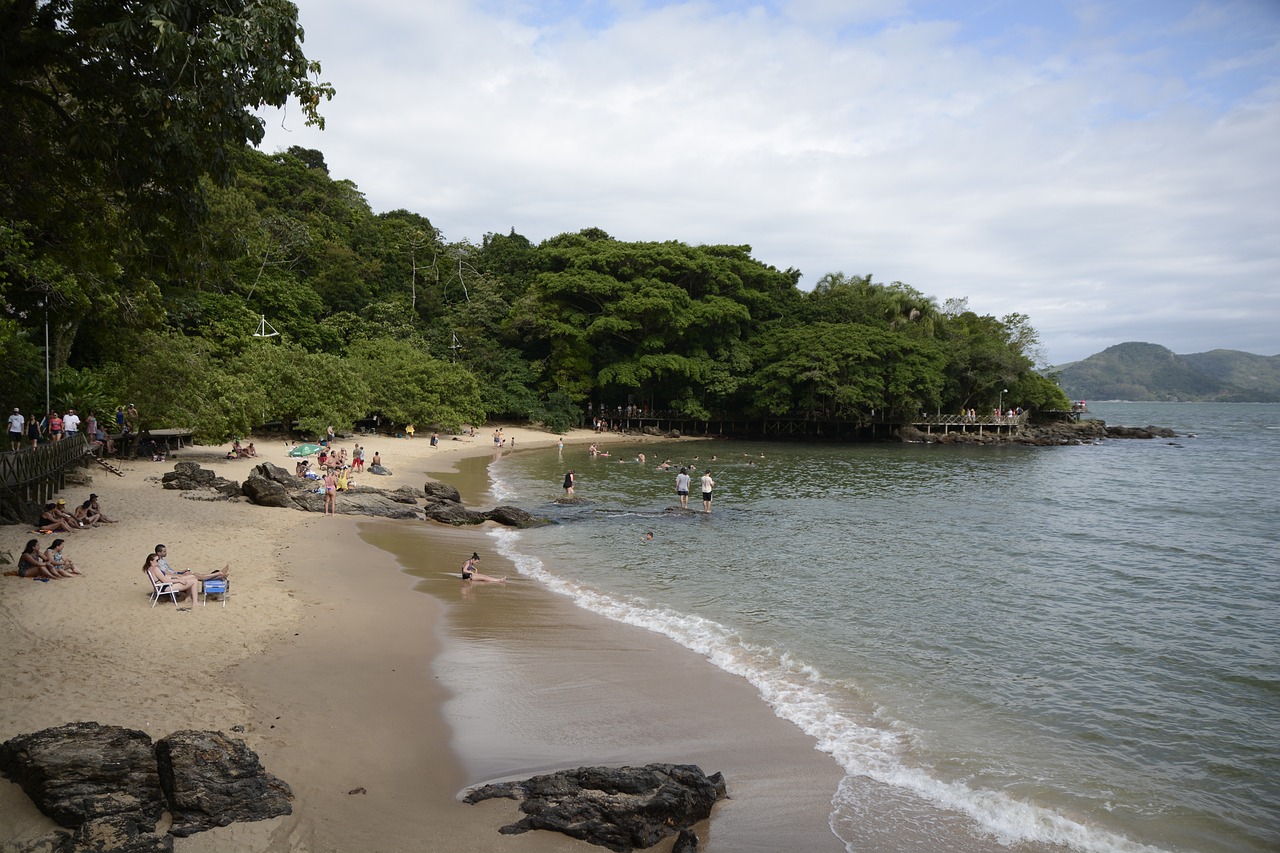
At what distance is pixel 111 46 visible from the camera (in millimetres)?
6617

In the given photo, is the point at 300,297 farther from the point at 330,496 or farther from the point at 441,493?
the point at 330,496

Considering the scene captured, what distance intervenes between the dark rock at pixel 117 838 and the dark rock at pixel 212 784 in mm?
224

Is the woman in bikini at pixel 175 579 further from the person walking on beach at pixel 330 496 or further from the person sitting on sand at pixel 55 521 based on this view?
the person walking on beach at pixel 330 496

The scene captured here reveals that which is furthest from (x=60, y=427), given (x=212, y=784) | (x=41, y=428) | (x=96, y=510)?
(x=212, y=784)

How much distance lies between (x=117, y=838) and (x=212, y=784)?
75 centimetres

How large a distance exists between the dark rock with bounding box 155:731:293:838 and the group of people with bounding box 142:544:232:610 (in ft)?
18.7

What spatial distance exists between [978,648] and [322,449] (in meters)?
25.2

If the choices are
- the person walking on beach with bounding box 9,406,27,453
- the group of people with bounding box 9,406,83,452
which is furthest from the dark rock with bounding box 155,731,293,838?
the group of people with bounding box 9,406,83,452

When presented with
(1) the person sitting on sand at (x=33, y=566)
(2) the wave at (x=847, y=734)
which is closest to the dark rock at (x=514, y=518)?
(2) the wave at (x=847, y=734)

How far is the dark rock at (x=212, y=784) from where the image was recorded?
5414 mm

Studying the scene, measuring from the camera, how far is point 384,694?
28.3 feet

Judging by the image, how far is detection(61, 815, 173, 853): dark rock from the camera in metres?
4.79

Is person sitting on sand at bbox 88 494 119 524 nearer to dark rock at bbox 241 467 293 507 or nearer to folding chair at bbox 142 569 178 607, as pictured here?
dark rock at bbox 241 467 293 507

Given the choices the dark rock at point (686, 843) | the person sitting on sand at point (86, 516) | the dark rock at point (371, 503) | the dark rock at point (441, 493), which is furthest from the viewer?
the dark rock at point (441, 493)
